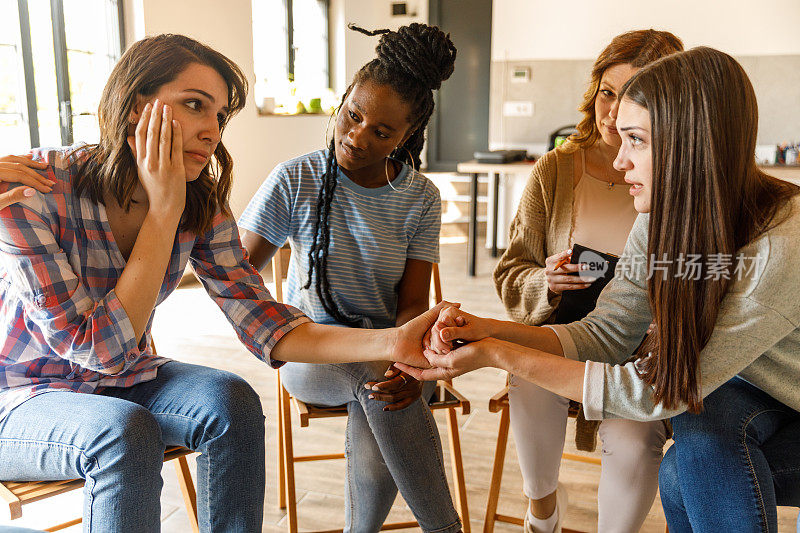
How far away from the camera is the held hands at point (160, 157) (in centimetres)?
130

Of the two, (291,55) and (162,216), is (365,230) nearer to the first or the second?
(162,216)

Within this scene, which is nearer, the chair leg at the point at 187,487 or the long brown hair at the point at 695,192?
the long brown hair at the point at 695,192

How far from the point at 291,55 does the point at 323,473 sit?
4.92m

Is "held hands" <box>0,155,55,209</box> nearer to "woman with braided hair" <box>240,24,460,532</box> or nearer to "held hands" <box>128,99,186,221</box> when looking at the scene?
"held hands" <box>128,99,186,221</box>

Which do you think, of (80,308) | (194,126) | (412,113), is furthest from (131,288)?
(412,113)

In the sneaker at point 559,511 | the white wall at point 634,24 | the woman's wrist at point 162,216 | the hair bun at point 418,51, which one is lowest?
the sneaker at point 559,511

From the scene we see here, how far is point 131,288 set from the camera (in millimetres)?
1286

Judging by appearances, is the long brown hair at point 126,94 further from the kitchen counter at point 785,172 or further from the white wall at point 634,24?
the white wall at point 634,24

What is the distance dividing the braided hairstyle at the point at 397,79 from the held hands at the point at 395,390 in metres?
0.25

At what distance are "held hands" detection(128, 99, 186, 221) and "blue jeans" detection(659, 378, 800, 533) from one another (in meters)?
0.99

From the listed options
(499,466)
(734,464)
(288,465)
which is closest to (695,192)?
(734,464)

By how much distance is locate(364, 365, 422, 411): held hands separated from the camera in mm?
1531

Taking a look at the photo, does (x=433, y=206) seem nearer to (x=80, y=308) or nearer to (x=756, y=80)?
(x=80, y=308)

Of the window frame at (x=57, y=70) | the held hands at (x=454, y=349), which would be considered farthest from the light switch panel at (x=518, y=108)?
the held hands at (x=454, y=349)
